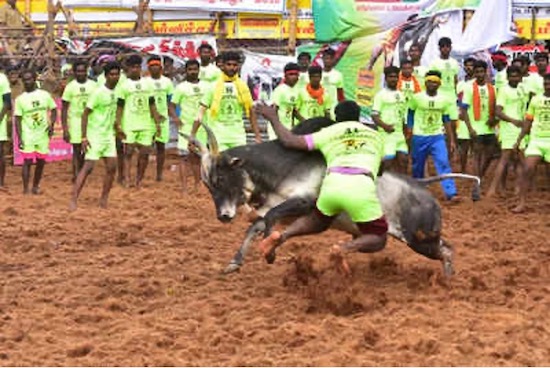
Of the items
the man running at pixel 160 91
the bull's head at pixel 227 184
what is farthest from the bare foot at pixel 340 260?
the man running at pixel 160 91

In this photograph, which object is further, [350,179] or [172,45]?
[172,45]

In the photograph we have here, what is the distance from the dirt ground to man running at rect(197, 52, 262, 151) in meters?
1.33

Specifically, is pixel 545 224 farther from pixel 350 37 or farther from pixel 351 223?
pixel 350 37

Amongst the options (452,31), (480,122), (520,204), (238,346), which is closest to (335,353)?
(238,346)

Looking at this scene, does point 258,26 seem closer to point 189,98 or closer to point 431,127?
point 189,98

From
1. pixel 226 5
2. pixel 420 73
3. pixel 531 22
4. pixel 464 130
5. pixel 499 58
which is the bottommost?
pixel 464 130

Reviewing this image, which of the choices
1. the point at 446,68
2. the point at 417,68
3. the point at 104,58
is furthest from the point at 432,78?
the point at 104,58

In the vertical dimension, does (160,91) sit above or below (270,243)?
above

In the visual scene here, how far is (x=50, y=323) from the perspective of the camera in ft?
24.2

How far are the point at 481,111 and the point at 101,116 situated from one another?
5317 mm

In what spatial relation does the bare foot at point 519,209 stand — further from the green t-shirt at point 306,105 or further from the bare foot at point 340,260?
the bare foot at point 340,260

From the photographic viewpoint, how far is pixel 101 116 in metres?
12.7

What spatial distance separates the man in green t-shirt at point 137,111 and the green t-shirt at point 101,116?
3.99 feet

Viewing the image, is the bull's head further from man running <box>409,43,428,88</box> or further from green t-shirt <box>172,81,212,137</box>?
man running <box>409,43,428,88</box>
